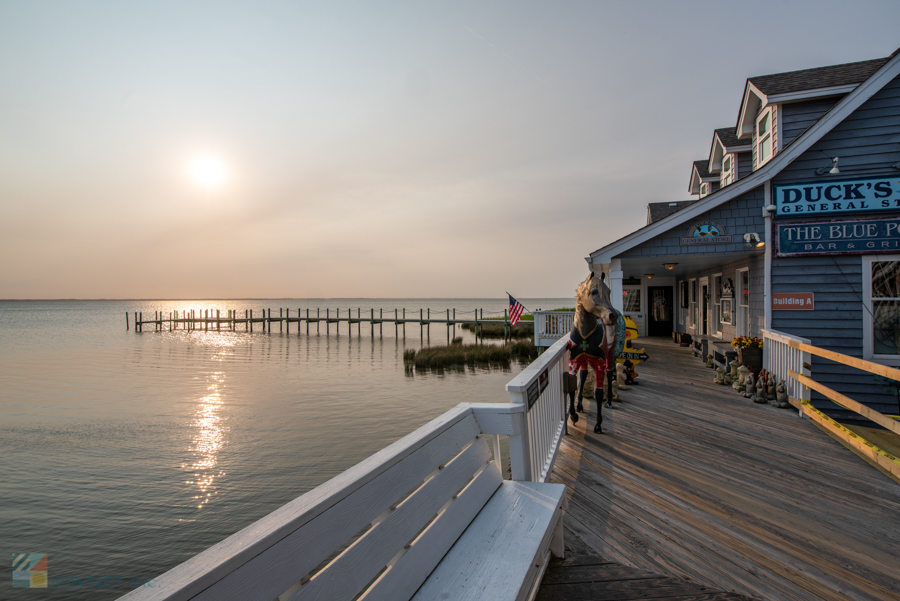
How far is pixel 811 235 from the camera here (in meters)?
8.18

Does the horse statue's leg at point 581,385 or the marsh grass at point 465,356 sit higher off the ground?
the horse statue's leg at point 581,385

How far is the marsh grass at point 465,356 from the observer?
21.1m

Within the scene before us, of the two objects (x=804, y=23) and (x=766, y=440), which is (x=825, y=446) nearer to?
(x=766, y=440)

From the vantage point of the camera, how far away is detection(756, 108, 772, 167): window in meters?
10.1

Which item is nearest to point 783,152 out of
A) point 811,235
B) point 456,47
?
point 811,235

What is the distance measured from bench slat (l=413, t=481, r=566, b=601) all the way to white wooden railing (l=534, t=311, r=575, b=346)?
13.3 metres

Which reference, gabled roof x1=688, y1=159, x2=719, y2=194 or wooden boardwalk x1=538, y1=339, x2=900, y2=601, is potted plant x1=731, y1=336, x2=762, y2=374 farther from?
gabled roof x1=688, y1=159, x2=719, y2=194

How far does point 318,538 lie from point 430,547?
2.60 ft

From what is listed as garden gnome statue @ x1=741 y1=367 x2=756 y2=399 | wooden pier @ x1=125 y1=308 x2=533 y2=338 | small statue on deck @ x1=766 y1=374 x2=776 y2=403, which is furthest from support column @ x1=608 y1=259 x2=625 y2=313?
wooden pier @ x1=125 y1=308 x2=533 y2=338

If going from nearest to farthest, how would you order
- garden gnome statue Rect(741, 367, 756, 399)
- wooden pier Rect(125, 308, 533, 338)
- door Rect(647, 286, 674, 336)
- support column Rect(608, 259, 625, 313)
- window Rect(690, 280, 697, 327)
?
garden gnome statue Rect(741, 367, 756, 399) → support column Rect(608, 259, 625, 313) → window Rect(690, 280, 697, 327) → door Rect(647, 286, 674, 336) → wooden pier Rect(125, 308, 533, 338)

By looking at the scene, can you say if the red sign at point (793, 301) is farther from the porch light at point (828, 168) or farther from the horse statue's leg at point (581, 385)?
the horse statue's leg at point (581, 385)

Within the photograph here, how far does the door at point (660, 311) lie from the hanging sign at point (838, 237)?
34.1 ft

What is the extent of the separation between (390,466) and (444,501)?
1.84ft
